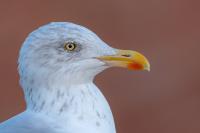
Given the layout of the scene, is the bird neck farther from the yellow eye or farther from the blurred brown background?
the blurred brown background

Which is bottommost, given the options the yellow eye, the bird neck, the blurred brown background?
Answer: the blurred brown background

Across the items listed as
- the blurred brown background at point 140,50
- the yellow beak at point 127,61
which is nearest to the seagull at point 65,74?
the yellow beak at point 127,61

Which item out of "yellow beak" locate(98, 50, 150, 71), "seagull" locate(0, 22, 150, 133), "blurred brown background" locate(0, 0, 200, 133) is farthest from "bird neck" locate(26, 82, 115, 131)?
"blurred brown background" locate(0, 0, 200, 133)

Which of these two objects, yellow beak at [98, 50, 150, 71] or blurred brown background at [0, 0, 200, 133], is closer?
yellow beak at [98, 50, 150, 71]

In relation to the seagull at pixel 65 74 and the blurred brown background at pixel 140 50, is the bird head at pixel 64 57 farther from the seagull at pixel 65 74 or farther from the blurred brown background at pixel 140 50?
the blurred brown background at pixel 140 50

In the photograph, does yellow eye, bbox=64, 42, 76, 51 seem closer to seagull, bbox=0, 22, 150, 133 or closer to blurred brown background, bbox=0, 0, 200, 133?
seagull, bbox=0, 22, 150, 133

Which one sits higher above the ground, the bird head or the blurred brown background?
the bird head

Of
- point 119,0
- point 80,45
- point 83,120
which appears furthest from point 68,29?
point 119,0
